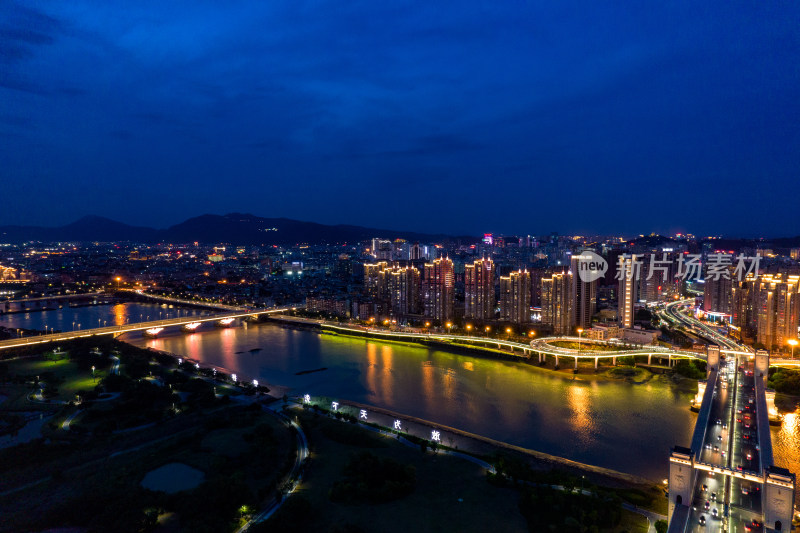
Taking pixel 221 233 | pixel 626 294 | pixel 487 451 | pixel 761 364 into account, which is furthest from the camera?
pixel 221 233

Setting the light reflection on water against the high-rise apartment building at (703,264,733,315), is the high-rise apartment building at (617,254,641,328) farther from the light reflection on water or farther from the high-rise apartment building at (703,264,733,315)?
the light reflection on water

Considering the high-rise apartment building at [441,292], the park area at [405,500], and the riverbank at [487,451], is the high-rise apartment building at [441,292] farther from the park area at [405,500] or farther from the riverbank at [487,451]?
the park area at [405,500]

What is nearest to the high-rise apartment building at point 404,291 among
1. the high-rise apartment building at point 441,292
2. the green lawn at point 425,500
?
the high-rise apartment building at point 441,292

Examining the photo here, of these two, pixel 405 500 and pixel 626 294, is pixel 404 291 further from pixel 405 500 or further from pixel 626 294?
pixel 405 500

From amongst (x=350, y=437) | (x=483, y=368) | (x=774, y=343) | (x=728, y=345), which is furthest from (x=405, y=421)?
(x=774, y=343)

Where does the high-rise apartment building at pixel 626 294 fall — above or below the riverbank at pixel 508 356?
above

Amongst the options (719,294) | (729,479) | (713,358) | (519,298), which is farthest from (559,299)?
(729,479)
